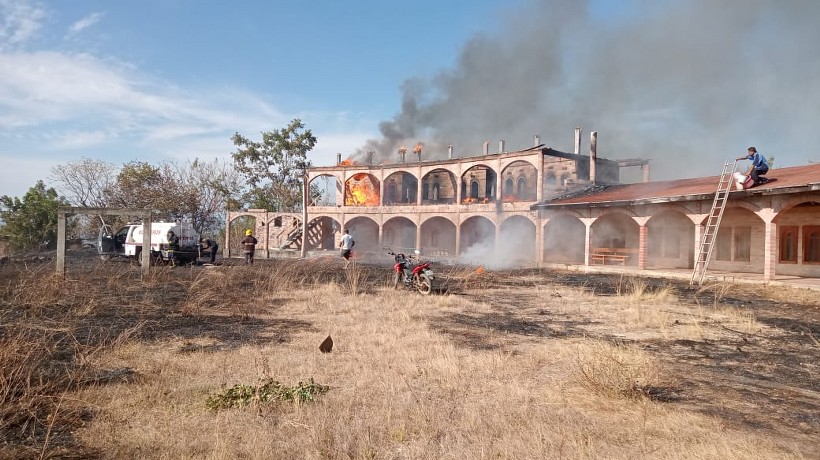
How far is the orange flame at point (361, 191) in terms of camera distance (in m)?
38.1

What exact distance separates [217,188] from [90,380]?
39151 millimetres

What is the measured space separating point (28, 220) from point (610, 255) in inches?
1537

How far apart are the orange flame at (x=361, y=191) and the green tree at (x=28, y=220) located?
21.0m

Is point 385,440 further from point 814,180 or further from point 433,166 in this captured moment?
point 433,166

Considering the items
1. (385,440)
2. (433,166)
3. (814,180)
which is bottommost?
(385,440)

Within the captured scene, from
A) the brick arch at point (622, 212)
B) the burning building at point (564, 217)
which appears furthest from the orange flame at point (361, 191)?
the brick arch at point (622, 212)

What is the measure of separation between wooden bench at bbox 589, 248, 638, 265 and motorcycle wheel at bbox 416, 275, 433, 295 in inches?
517

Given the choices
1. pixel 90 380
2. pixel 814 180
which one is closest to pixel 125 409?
pixel 90 380

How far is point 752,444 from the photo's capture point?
3.49 meters

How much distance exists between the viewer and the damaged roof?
15.0m

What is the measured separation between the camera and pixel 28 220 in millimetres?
34062

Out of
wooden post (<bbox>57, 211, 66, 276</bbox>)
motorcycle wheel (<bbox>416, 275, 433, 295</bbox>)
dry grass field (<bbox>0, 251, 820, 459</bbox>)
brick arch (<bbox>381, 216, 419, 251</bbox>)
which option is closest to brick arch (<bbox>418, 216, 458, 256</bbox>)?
brick arch (<bbox>381, 216, 419, 251</bbox>)

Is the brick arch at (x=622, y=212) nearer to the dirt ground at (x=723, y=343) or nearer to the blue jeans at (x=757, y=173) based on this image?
the blue jeans at (x=757, y=173)

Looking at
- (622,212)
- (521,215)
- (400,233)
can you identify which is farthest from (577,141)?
(400,233)
